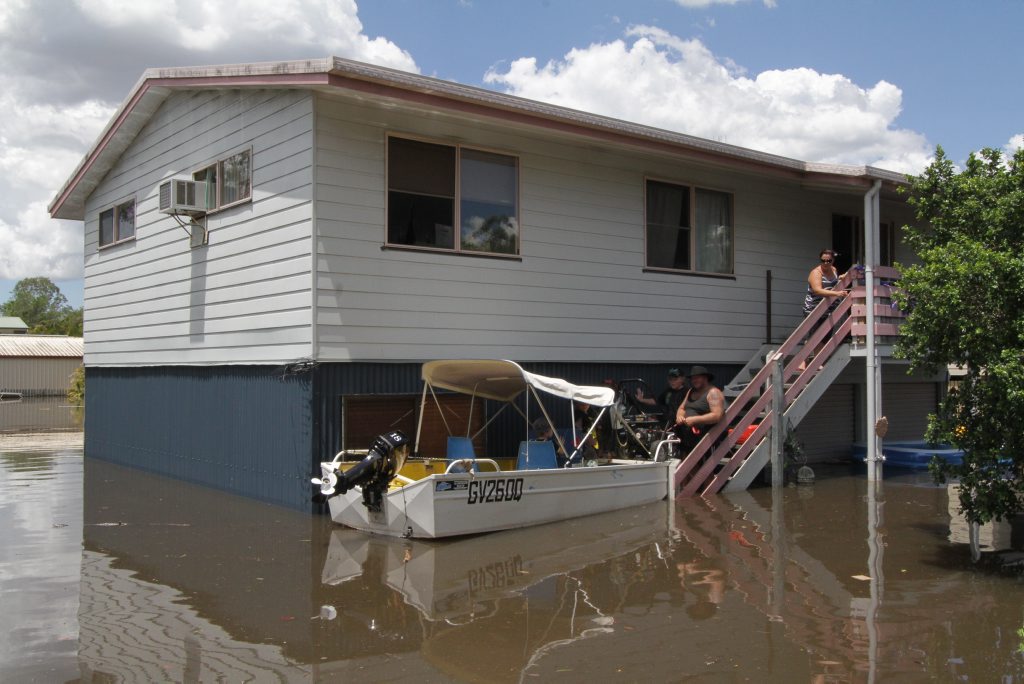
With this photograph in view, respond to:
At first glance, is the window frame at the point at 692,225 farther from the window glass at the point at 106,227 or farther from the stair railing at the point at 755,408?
the window glass at the point at 106,227

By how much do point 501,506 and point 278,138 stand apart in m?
5.37

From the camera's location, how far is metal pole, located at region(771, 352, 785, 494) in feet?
41.5

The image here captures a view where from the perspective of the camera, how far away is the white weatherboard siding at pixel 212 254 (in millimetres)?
11203

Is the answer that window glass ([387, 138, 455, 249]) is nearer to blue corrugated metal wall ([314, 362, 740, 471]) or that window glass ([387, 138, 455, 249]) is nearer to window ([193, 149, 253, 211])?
blue corrugated metal wall ([314, 362, 740, 471])

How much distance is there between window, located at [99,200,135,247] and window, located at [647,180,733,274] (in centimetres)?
853

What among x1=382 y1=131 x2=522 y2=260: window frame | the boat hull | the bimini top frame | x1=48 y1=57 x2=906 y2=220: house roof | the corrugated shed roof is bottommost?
the boat hull

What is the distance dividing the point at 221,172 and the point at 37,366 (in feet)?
121

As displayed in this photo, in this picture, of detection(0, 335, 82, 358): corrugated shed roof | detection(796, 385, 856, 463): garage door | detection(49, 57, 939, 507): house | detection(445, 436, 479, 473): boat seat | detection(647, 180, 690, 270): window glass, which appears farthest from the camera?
detection(0, 335, 82, 358): corrugated shed roof

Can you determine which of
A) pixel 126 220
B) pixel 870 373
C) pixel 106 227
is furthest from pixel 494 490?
pixel 106 227

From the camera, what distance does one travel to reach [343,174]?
11070 mm

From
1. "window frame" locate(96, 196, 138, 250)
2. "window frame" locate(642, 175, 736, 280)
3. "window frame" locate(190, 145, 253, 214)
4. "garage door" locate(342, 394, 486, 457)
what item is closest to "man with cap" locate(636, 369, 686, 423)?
"window frame" locate(642, 175, 736, 280)

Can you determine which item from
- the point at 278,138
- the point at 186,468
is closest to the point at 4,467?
the point at 186,468

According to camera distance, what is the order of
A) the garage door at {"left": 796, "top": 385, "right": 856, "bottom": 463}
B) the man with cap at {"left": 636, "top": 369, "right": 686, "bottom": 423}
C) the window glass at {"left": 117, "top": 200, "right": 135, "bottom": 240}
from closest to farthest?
the man with cap at {"left": 636, "top": 369, "right": 686, "bottom": 423} < the window glass at {"left": 117, "top": 200, "right": 135, "bottom": 240} < the garage door at {"left": 796, "top": 385, "right": 856, "bottom": 463}

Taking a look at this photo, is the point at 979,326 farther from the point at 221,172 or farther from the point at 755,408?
the point at 221,172
